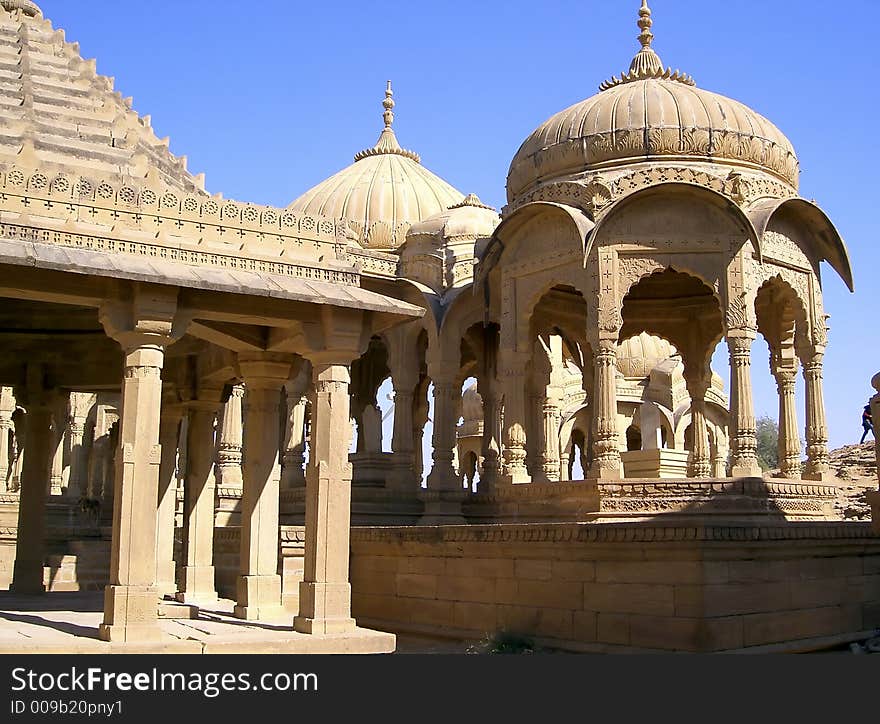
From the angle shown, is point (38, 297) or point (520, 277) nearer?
point (38, 297)

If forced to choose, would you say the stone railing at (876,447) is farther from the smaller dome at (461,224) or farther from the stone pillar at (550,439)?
the smaller dome at (461,224)

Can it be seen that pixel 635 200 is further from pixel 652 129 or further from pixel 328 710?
pixel 328 710

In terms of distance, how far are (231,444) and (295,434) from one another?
1361 millimetres

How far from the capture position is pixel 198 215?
12.1 m

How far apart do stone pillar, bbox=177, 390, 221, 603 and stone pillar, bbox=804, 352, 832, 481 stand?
9.40m

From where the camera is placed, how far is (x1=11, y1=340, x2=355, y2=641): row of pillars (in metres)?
10.4

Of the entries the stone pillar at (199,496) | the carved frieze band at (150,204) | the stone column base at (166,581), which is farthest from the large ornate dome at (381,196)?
the carved frieze band at (150,204)

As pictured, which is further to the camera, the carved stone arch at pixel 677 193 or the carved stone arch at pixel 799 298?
the carved stone arch at pixel 799 298

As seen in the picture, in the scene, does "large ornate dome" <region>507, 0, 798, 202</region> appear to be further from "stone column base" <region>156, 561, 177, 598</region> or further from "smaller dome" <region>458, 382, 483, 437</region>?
"smaller dome" <region>458, 382, 483, 437</region>

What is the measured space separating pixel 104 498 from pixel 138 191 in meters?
17.7

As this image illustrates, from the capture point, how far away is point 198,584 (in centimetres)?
1558

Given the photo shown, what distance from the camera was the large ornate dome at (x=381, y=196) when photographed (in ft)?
83.9

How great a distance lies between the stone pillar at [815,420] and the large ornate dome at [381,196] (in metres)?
10.4

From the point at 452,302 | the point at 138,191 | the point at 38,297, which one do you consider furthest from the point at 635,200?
the point at 38,297
